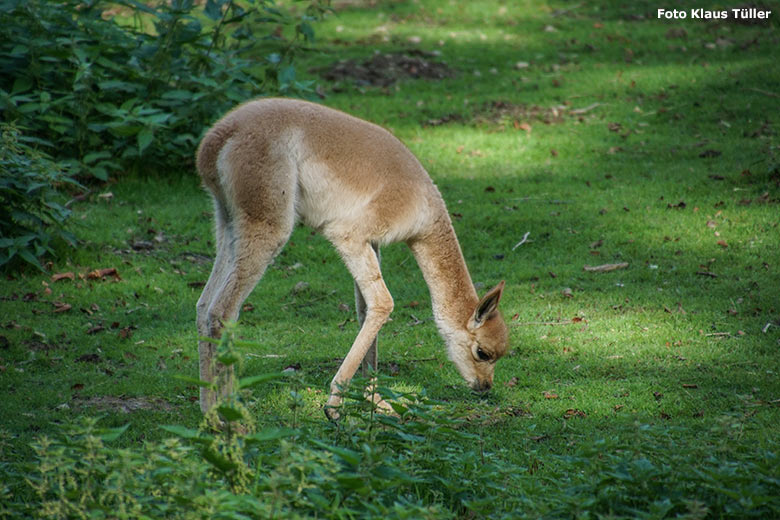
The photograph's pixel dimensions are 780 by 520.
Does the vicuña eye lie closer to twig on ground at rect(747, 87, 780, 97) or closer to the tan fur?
the tan fur

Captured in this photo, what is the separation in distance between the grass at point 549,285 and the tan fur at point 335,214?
54 centimetres

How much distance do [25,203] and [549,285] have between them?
18.1 feet

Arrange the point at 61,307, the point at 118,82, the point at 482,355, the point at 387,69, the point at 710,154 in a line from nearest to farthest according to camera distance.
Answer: the point at 482,355, the point at 61,307, the point at 118,82, the point at 710,154, the point at 387,69

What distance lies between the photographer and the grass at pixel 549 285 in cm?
588

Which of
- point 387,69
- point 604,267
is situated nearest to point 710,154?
point 604,267

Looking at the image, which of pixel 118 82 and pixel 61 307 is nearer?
pixel 61 307

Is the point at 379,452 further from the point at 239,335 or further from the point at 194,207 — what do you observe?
the point at 194,207

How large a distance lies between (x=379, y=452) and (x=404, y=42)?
44.8 feet

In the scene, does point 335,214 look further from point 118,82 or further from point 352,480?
point 118,82

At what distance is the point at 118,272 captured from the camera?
28.8 ft

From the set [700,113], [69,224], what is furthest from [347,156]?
[700,113]

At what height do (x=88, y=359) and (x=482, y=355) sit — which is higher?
(x=482, y=355)

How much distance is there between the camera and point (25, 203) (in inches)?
336

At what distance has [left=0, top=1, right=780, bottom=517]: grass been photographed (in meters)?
5.88
